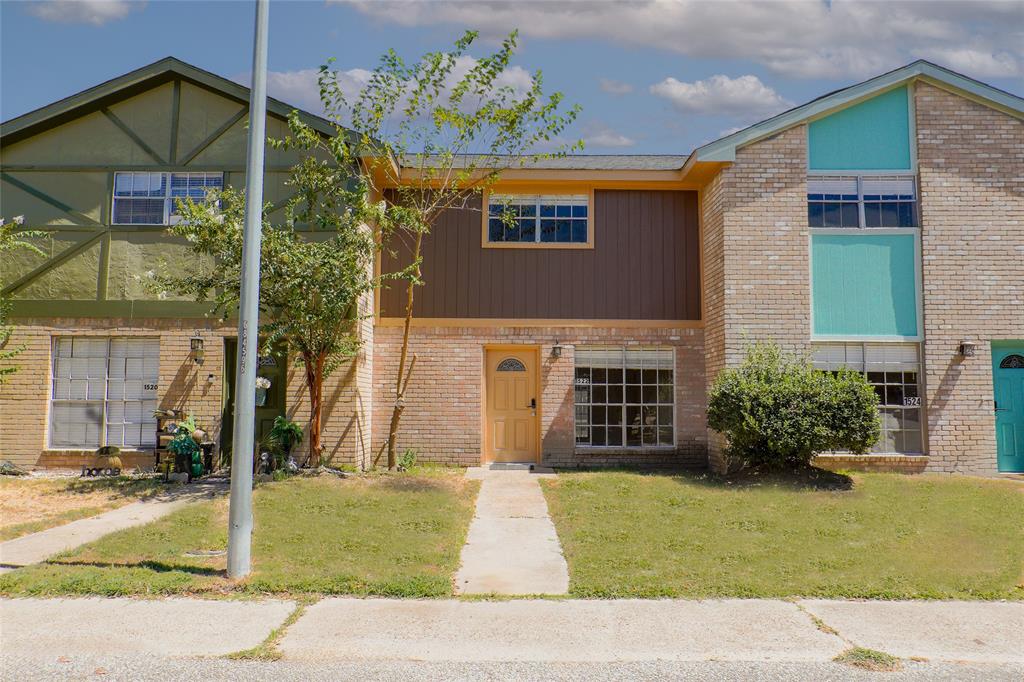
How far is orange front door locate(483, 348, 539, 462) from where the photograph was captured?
1329 centimetres

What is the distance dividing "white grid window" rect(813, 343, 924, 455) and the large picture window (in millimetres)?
2734

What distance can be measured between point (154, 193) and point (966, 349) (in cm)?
1449

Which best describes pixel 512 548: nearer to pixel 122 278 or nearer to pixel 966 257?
pixel 122 278

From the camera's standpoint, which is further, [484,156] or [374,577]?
[484,156]

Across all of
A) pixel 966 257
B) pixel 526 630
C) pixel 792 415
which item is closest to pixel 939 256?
pixel 966 257

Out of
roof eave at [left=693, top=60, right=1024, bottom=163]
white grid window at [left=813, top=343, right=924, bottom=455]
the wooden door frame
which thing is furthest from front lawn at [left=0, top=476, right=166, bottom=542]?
white grid window at [left=813, top=343, right=924, bottom=455]

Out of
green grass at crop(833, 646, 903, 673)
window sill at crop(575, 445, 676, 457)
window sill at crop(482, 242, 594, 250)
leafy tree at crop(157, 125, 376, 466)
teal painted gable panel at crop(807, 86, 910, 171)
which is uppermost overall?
teal painted gable panel at crop(807, 86, 910, 171)

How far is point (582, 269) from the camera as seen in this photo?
1346 cm

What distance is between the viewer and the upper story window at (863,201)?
40.8 feet

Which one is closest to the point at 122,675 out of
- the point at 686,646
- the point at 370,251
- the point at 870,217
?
the point at 686,646

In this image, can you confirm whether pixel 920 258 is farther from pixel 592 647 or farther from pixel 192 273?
pixel 192 273

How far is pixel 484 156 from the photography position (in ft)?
42.1

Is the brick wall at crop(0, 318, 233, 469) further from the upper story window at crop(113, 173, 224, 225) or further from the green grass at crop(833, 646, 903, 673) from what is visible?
the green grass at crop(833, 646, 903, 673)

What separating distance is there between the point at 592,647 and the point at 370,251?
7.62m
